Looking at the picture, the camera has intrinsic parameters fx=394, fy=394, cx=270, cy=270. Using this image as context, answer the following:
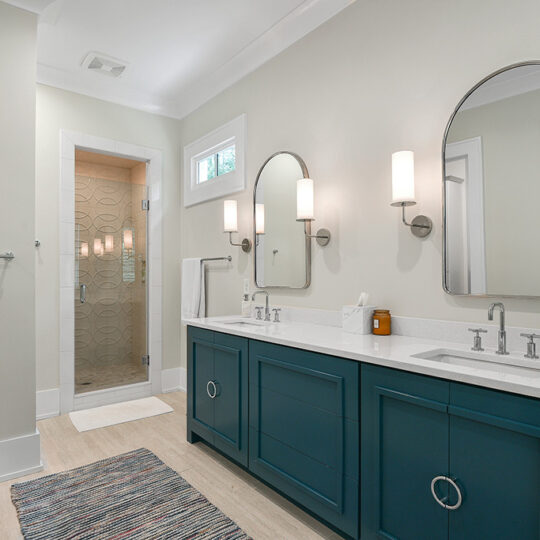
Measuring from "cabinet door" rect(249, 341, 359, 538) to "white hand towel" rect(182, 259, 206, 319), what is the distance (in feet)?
4.80

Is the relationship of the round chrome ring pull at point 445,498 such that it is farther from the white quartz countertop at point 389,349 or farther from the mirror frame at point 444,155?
the mirror frame at point 444,155

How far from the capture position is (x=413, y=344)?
1.68 m

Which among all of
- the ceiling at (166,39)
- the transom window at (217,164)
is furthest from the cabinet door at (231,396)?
the ceiling at (166,39)

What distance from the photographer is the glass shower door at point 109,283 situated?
335 cm

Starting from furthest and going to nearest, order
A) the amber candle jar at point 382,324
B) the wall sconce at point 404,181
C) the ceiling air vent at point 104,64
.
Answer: the ceiling air vent at point 104,64 → the amber candle jar at point 382,324 → the wall sconce at point 404,181

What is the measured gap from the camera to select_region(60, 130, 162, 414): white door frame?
320cm

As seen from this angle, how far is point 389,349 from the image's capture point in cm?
157

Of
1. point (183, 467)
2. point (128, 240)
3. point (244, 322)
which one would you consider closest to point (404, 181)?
point (244, 322)

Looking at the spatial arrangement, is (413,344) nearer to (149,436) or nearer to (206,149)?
(149,436)

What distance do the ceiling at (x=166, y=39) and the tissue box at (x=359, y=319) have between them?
1.73 meters

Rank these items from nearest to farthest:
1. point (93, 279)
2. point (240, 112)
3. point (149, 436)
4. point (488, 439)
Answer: point (488, 439) → point (149, 436) → point (240, 112) → point (93, 279)

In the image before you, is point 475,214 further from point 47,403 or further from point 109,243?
point 47,403

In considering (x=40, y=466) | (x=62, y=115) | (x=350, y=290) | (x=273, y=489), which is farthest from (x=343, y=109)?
(x=40, y=466)

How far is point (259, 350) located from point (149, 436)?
4.34ft
